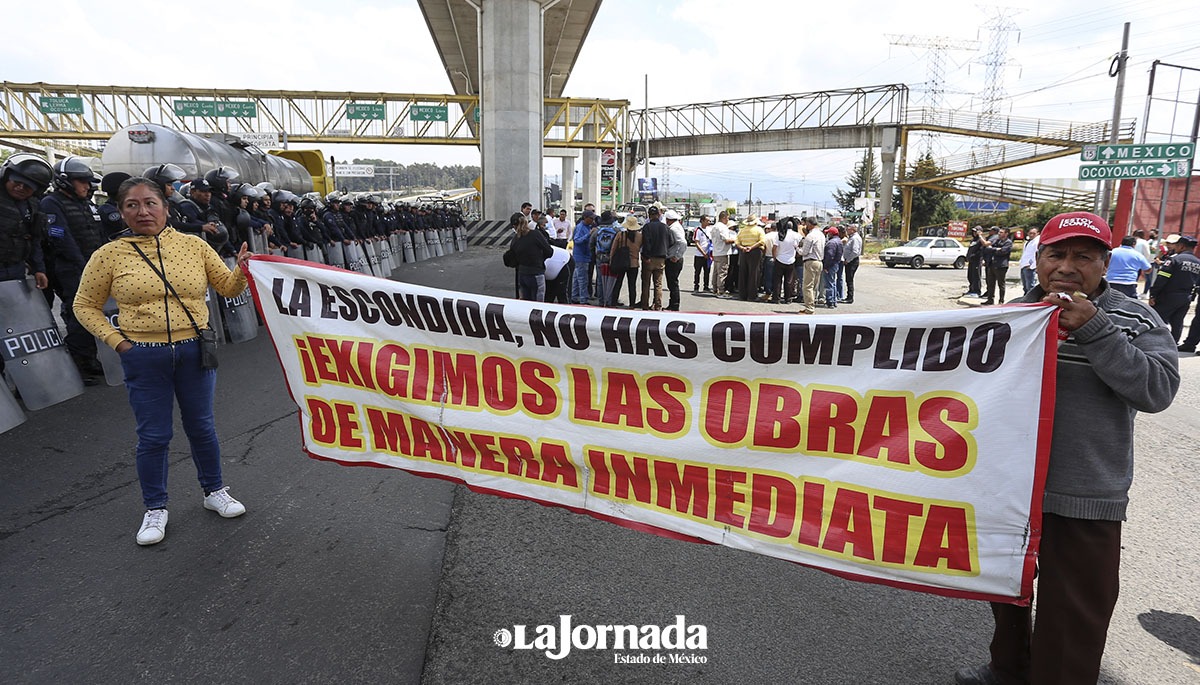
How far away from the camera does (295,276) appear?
3.63 meters

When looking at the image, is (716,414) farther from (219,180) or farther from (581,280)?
(581,280)

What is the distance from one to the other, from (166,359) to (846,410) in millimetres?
3530

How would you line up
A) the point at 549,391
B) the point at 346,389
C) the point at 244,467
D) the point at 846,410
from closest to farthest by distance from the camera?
the point at 846,410, the point at 549,391, the point at 346,389, the point at 244,467

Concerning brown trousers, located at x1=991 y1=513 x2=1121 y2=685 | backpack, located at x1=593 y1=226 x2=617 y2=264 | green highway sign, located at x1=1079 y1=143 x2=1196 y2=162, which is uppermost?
green highway sign, located at x1=1079 y1=143 x2=1196 y2=162

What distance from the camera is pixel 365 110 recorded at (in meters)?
41.3

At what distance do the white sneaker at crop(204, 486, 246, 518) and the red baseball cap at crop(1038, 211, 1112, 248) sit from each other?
4.31 meters

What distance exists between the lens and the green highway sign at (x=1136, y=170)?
15.0 meters

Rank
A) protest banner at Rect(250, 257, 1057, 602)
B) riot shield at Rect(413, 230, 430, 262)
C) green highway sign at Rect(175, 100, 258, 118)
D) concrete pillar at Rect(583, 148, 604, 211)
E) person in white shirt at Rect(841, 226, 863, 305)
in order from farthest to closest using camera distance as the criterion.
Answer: concrete pillar at Rect(583, 148, 604, 211), green highway sign at Rect(175, 100, 258, 118), riot shield at Rect(413, 230, 430, 262), person in white shirt at Rect(841, 226, 863, 305), protest banner at Rect(250, 257, 1057, 602)

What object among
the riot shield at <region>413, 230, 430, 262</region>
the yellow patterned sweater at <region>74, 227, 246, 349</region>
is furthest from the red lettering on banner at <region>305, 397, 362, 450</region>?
the riot shield at <region>413, 230, 430, 262</region>

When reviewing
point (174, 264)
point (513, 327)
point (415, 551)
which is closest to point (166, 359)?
point (174, 264)

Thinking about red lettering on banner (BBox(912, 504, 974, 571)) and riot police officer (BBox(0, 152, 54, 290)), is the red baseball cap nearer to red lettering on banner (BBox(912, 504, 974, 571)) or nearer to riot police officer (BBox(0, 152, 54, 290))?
red lettering on banner (BBox(912, 504, 974, 571))

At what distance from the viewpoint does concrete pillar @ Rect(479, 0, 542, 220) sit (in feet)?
76.8

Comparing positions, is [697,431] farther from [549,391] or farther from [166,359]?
[166,359]

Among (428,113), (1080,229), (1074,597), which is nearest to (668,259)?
(1080,229)
